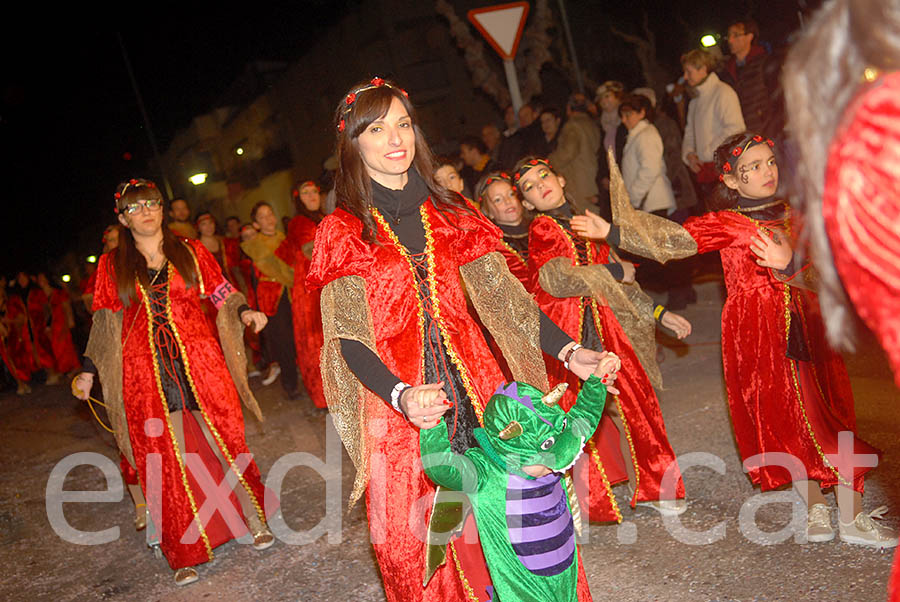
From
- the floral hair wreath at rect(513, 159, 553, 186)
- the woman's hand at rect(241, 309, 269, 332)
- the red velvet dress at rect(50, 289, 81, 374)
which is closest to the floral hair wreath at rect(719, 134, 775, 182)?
the floral hair wreath at rect(513, 159, 553, 186)

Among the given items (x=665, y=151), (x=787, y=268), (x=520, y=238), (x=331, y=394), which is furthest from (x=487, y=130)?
(x=331, y=394)

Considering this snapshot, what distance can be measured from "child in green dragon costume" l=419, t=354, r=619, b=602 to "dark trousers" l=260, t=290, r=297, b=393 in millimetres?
6493

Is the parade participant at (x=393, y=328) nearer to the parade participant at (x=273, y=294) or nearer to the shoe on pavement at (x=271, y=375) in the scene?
the parade participant at (x=273, y=294)

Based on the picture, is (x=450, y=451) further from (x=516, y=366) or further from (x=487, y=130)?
(x=487, y=130)

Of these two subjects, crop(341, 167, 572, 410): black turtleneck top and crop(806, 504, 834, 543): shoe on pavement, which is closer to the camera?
crop(341, 167, 572, 410): black turtleneck top

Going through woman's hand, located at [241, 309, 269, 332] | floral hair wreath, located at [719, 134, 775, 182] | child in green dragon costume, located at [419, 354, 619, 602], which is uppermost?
floral hair wreath, located at [719, 134, 775, 182]

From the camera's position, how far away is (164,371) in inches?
184

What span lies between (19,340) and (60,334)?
0.87 m

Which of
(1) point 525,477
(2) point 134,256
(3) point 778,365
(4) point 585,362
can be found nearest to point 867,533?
(3) point 778,365

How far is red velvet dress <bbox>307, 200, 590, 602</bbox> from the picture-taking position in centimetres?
271

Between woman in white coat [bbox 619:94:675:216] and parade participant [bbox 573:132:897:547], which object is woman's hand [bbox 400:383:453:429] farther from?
woman in white coat [bbox 619:94:675:216]

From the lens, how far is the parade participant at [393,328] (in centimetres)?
Result: 270

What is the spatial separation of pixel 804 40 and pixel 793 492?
11.1ft

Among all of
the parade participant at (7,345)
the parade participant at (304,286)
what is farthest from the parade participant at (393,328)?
the parade participant at (7,345)
